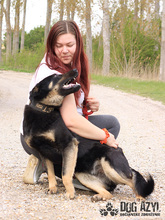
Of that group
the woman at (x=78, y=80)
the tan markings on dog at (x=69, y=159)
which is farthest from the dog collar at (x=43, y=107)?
the tan markings on dog at (x=69, y=159)

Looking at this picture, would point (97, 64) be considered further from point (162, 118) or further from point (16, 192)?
point (16, 192)

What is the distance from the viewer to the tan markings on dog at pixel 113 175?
9.73 ft

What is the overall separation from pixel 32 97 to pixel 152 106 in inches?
314

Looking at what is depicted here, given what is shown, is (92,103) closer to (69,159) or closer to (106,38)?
(69,159)

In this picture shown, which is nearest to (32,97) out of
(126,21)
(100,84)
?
(100,84)

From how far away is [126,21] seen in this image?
2089 centimetres

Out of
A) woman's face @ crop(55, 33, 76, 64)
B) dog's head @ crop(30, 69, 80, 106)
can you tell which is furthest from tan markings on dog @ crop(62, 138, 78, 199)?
woman's face @ crop(55, 33, 76, 64)

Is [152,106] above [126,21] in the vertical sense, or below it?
below

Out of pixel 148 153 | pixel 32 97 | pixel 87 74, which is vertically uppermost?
pixel 87 74

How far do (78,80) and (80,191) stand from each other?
1.19 metres

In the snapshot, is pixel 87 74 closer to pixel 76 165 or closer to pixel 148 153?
pixel 76 165

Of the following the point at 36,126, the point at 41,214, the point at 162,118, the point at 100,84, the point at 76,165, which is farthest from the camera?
the point at 100,84

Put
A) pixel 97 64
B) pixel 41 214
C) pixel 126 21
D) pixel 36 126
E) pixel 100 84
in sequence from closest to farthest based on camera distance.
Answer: pixel 41 214 → pixel 36 126 → pixel 100 84 → pixel 126 21 → pixel 97 64

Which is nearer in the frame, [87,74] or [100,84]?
[87,74]
